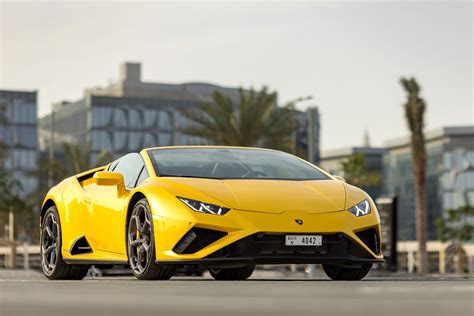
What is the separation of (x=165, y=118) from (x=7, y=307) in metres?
123

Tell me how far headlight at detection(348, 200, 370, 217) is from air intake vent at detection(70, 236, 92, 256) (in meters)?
2.73

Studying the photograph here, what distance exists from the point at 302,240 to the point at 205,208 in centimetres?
84

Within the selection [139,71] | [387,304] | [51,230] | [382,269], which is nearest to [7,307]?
[387,304]

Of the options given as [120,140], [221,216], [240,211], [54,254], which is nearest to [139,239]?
[221,216]

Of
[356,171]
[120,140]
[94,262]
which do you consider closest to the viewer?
[94,262]

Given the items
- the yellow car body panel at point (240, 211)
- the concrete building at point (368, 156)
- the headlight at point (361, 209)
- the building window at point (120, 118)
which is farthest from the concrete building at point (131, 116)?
the headlight at point (361, 209)

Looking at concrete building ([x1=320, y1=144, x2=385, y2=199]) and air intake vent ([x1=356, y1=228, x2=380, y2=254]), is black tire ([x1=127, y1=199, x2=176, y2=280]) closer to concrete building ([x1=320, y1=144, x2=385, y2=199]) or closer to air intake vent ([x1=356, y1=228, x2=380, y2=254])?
air intake vent ([x1=356, y1=228, x2=380, y2=254])

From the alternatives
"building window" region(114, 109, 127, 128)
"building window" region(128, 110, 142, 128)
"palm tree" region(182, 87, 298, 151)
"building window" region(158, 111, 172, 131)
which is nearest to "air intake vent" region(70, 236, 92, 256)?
"palm tree" region(182, 87, 298, 151)

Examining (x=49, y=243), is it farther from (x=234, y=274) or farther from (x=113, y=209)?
(x=234, y=274)

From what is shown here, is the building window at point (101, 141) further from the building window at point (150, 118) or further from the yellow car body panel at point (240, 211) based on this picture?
the yellow car body panel at point (240, 211)

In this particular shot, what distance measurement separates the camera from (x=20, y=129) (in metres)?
118

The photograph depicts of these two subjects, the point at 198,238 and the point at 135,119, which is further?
the point at 135,119

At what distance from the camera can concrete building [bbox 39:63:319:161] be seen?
410 feet

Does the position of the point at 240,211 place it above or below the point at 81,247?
above
